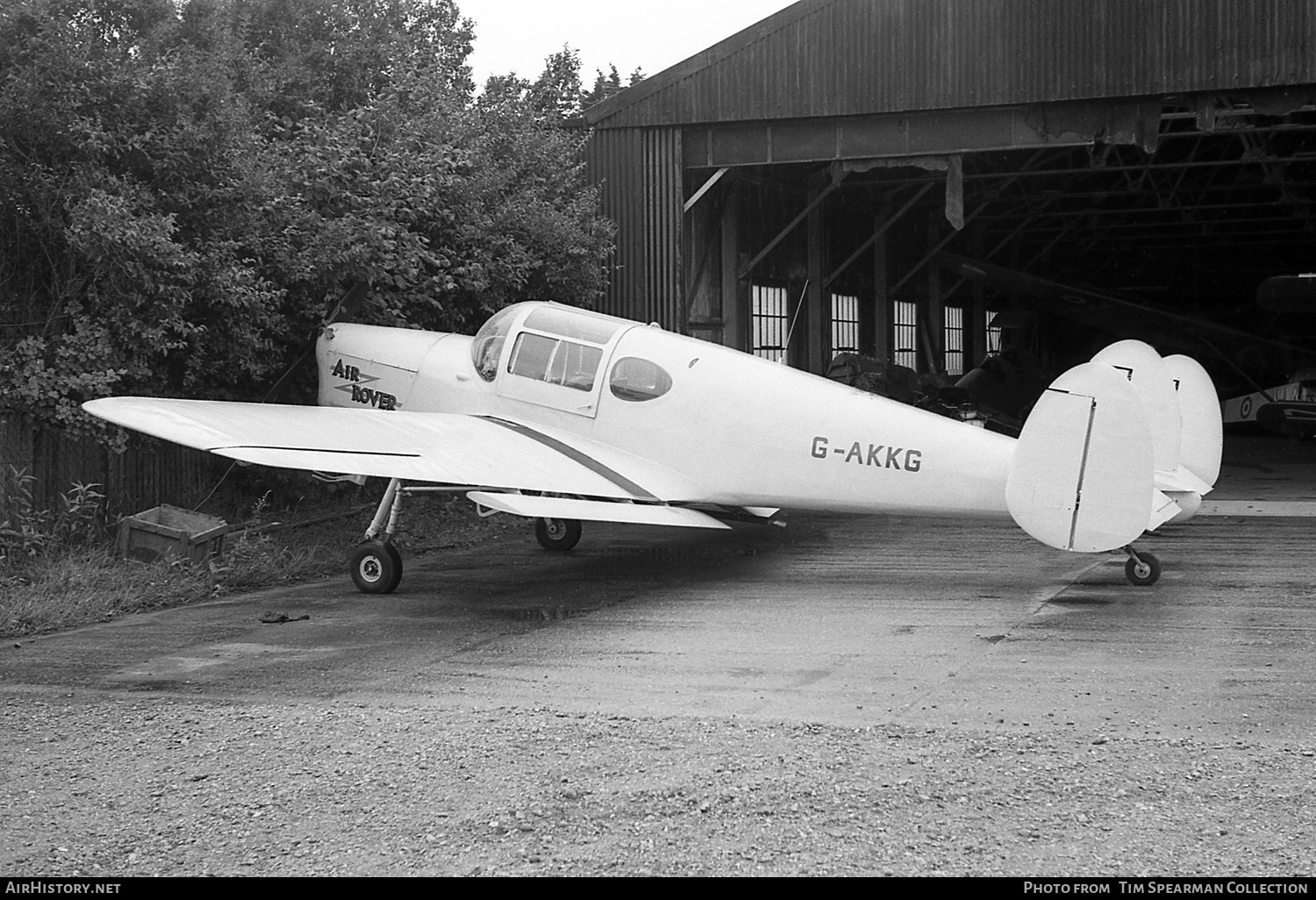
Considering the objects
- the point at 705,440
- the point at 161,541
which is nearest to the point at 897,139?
the point at 705,440

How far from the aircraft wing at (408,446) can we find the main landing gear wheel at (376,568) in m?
0.92

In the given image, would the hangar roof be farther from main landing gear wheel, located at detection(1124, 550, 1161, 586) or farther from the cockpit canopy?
main landing gear wheel, located at detection(1124, 550, 1161, 586)

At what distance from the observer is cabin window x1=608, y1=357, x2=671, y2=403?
1073 centimetres

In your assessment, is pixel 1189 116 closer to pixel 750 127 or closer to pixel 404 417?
pixel 750 127

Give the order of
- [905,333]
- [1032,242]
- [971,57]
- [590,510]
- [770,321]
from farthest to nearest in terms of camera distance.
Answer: [1032,242], [905,333], [770,321], [971,57], [590,510]

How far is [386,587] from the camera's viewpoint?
10258mm

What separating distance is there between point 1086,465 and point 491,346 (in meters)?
5.30

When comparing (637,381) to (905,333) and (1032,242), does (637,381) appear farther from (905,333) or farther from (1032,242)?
(1032,242)

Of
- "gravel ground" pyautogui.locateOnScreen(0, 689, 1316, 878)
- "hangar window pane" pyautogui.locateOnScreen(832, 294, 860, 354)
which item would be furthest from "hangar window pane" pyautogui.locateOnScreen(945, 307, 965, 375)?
"gravel ground" pyautogui.locateOnScreen(0, 689, 1316, 878)

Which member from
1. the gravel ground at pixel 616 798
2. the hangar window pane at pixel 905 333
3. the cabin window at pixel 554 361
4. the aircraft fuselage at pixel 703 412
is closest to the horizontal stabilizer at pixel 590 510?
the aircraft fuselage at pixel 703 412

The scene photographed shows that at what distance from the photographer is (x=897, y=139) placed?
1712 centimetres

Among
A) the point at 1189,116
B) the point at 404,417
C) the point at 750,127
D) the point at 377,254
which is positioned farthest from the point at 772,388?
the point at 1189,116

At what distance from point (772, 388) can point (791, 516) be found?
557 centimetres

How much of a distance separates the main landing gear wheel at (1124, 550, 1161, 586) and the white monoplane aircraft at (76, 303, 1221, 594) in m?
0.01
